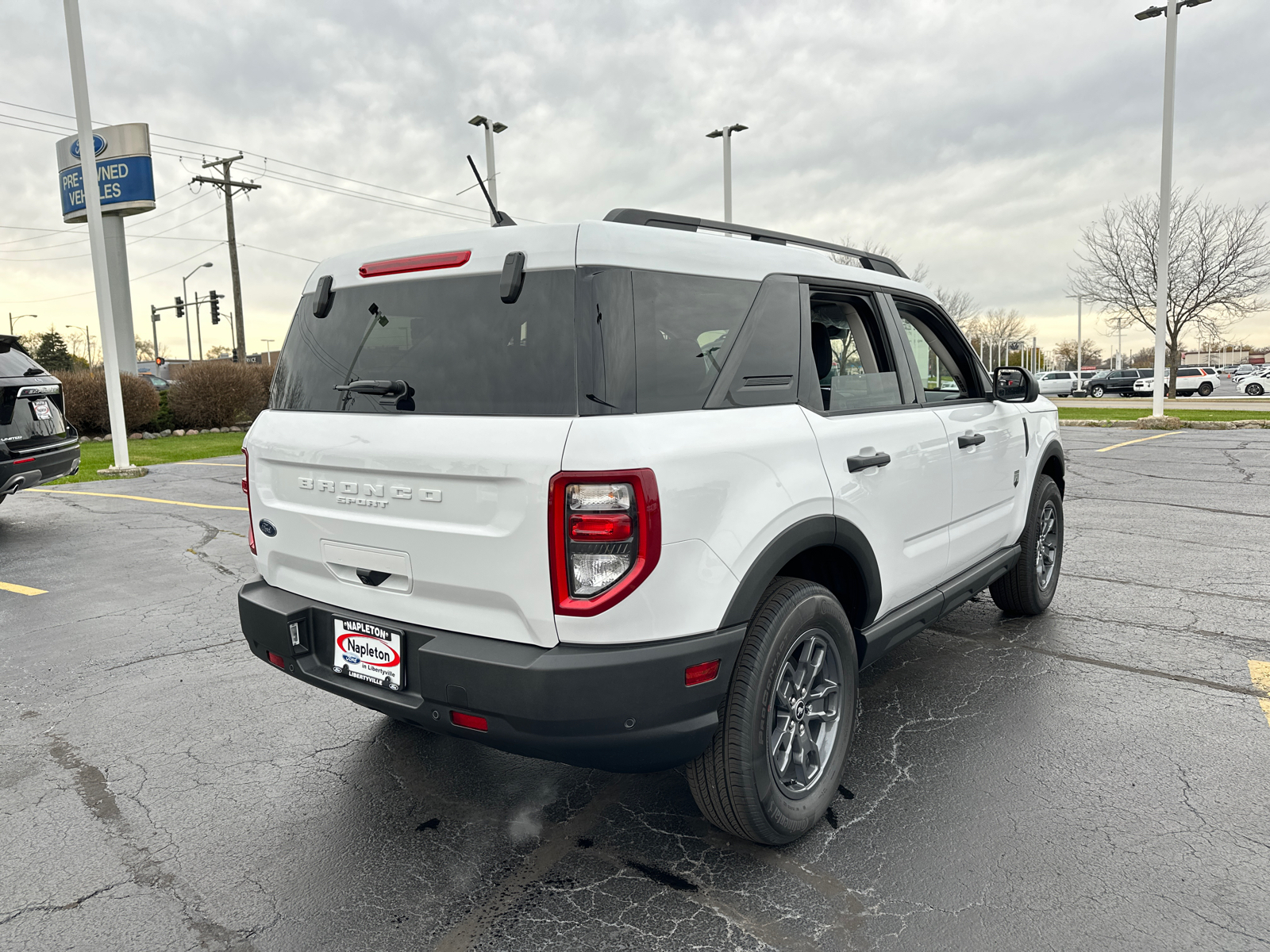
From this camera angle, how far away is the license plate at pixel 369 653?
2523mm

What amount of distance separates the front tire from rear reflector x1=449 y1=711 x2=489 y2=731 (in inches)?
25.7

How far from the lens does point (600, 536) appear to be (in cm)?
217

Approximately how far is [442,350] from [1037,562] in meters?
3.86

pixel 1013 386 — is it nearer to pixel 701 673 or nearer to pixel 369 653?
pixel 701 673

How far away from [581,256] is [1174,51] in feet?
73.4

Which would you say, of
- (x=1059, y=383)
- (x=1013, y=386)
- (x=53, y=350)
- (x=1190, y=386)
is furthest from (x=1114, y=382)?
(x=53, y=350)

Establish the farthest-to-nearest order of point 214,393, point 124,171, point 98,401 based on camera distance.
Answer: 1. point 124,171
2. point 214,393
3. point 98,401

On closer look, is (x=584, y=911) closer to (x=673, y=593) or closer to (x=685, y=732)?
(x=685, y=732)

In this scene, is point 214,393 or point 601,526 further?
point 214,393

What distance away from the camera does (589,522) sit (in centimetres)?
217

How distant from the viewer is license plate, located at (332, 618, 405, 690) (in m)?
2.52

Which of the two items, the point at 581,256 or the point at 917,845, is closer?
the point at 581,256

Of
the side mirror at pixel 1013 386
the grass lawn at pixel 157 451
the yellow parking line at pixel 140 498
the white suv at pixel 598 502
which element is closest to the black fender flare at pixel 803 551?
the white suv at pixel 598 502

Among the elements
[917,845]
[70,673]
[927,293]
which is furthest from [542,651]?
[70,673]
